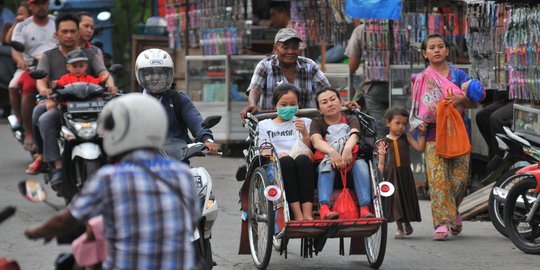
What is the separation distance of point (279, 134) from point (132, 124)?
162 inches

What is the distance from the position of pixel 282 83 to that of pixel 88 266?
4.48 meters

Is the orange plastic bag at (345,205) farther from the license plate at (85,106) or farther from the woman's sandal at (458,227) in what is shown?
the license plate at (85,106)

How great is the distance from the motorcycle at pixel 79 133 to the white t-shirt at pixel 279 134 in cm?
220

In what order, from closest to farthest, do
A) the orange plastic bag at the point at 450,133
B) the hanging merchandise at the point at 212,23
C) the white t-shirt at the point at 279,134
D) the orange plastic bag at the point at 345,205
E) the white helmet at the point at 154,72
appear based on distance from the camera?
1. the white helmet at the point at 154,72
2. the orange plastic bag at the point at 345,205
3. the white t-shirt at the point at 279,134
4. the orange plastic bag at the point at 450,133
5. the hanging merchandise at the point at 212,23

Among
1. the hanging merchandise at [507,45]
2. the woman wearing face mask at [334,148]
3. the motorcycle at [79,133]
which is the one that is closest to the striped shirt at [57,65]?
the motorcycle at [79,133]

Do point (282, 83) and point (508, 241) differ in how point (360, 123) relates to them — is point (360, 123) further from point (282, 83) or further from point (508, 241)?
point (508, 241)

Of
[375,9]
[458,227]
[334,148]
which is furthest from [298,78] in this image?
[375,9]

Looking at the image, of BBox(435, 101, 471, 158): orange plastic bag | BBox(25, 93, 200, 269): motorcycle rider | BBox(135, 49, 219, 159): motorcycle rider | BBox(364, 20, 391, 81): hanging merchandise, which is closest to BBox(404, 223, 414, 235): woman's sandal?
BBox(435, 101, 471, 158): orange plastic bag

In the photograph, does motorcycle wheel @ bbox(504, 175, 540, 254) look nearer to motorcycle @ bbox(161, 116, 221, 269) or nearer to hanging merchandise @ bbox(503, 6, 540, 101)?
hanging merchandise @ bbox(503, 6, 540, 101)

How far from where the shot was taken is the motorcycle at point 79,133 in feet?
34.6

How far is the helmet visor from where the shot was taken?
8.38 m

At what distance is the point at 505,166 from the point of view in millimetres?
10633

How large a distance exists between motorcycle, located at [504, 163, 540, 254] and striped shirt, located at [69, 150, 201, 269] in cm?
506

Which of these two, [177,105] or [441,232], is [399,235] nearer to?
[441,232]
